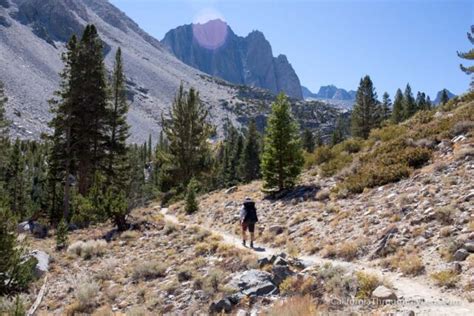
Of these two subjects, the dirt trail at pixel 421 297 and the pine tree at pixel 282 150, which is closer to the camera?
the dirt trail at pixel 421 297

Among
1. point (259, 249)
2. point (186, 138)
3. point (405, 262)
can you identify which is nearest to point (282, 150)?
point (259, 249)

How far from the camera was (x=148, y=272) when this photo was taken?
12359 mm

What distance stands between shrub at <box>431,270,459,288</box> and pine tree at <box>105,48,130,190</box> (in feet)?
84.3

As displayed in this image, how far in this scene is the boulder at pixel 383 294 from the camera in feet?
23.6

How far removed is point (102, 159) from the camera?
2927 centimetres

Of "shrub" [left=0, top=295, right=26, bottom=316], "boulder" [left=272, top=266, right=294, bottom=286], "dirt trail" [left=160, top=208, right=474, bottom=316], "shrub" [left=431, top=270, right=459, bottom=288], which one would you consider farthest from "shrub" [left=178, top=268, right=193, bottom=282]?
"shrub" [left=431, top=270, right=459, bottom=288]

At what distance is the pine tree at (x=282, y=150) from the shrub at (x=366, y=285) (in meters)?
12.7

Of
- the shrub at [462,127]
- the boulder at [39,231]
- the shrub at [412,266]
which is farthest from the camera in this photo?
the boulder at [39,231]

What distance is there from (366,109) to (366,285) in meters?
48.5

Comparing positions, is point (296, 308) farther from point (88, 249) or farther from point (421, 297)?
point (88, 249)

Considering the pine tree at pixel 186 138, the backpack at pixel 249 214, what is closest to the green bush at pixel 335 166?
the backpack at pixel 249 214

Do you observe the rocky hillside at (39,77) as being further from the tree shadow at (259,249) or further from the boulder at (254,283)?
the boulder at (254,283)

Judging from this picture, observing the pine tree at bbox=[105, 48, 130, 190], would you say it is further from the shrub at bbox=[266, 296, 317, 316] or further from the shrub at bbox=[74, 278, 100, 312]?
the shrub at bbox=[266, 296, 317, 316]

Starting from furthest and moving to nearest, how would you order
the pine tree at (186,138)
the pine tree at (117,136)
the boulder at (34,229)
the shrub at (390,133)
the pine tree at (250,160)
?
the pine tree at (250,160)
the pine tree at (186,138)
the pine tree at (117,136)
the shrub at (390,133)
the boulder at (34,229)
